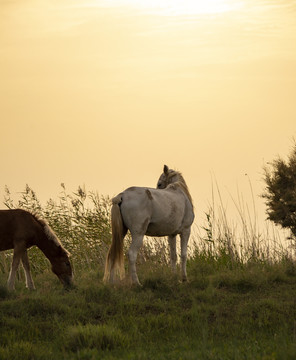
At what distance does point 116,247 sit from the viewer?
12703 mm

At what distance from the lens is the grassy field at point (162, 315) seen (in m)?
8.92

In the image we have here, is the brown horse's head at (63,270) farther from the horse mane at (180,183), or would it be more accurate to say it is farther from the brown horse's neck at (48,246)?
the horse mane at (180,183)

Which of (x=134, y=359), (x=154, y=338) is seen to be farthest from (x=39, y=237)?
(x=134, y=359)

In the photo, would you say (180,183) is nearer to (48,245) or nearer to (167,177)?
(167,177)

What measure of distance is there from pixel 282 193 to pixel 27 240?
12.2 metres

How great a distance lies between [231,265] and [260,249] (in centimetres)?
107

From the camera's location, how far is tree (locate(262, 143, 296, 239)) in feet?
75.4

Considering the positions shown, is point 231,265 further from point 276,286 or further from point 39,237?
point 39,237

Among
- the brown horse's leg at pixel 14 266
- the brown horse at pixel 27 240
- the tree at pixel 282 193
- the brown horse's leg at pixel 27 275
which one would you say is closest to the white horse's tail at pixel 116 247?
the brown horse at pixel 27 240

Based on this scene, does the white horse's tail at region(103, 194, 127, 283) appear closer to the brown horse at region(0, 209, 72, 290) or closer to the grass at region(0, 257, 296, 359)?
the grass at region(0, 257, 296, 359)

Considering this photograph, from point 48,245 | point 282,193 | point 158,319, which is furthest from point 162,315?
point 282,193

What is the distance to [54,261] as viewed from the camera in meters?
13.2

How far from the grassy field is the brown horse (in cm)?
33

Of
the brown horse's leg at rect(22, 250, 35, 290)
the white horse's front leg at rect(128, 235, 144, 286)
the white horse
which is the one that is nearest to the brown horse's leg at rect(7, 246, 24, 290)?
the brown horse's leg at rect(22, 250, 35, 290)
